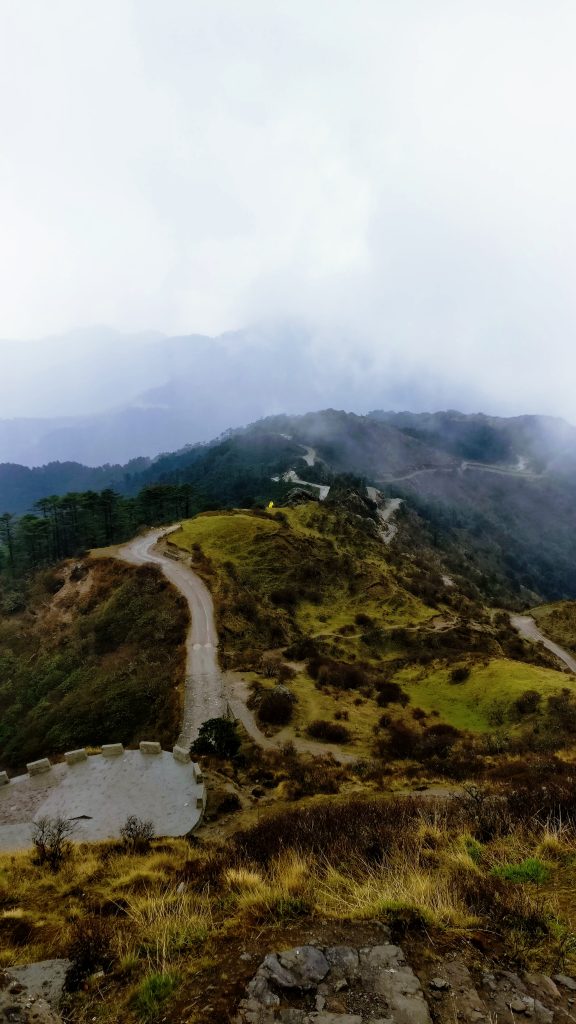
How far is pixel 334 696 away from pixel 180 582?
19.3 m

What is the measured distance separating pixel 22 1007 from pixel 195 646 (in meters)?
29.4

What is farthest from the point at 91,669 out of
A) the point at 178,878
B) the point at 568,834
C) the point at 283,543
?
the point at 568,834

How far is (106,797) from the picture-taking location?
16.3 m

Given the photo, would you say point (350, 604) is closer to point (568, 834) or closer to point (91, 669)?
point (91, 669)

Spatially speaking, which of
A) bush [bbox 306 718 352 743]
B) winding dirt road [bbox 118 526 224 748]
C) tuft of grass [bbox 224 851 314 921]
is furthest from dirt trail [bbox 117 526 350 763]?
tuft of grass [bbox 224 851 314 921]

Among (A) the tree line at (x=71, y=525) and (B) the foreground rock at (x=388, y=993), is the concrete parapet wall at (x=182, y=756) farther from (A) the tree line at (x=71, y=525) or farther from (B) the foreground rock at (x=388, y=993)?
(A) the tree line at (x=71, y=525)

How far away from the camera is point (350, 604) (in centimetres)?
4681

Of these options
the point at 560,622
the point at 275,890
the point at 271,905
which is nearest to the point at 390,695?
the point at 275,890

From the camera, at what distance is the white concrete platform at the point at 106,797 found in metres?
14.7

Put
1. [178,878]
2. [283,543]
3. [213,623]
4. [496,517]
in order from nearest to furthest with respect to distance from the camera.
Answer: [178,878], [213,623], [283,543], [496,517]

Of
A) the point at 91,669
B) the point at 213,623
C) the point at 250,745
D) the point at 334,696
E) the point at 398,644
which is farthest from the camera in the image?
the point at 398,644

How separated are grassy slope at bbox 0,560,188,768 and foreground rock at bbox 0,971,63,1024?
67.0ft

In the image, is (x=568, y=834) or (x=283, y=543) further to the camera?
(x=283, y=543)

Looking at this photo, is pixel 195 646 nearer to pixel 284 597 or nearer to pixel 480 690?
pixel 284 597
